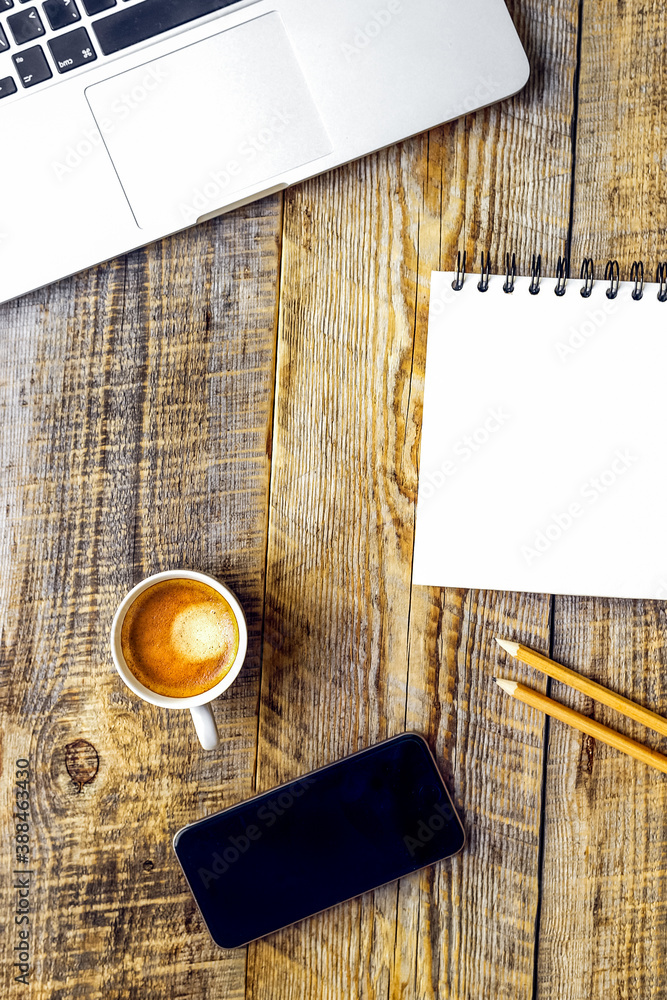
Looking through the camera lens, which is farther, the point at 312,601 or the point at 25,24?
the point at 312,601

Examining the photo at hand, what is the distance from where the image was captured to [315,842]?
25.9 inches

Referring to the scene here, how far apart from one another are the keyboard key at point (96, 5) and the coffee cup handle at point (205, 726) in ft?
1.86

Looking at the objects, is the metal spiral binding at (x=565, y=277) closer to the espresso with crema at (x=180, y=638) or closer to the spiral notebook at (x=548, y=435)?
the spiral notebook at (x=548, y=435)

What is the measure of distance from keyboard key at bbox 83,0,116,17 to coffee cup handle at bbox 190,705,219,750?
22.3 inches

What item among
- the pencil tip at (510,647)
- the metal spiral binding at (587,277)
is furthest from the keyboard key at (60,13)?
the pencil tip at (510,647)

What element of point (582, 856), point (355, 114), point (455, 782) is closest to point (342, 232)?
point (355, 114)

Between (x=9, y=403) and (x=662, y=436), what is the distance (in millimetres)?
599

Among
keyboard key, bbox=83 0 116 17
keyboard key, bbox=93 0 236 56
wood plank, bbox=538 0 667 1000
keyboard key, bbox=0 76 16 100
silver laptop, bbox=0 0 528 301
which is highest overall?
keyboard key, bbox=83 0 116 17

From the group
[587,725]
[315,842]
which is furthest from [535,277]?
[315,842]

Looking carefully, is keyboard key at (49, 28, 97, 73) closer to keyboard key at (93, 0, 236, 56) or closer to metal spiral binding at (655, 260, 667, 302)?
keyboard key at (93, 0, 236, 56)

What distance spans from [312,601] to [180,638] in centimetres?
12

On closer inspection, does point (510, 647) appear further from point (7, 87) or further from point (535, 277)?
point (7, 87)

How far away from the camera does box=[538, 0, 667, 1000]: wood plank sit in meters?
0.66

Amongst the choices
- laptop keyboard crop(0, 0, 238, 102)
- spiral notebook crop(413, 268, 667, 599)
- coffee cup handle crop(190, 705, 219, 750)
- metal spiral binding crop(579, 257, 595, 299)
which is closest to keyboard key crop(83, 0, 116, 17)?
laptop keyboard crop(0, 0, 238, 102)
